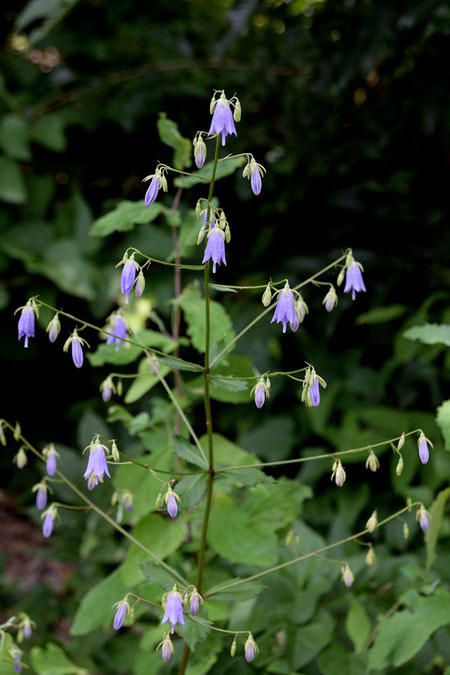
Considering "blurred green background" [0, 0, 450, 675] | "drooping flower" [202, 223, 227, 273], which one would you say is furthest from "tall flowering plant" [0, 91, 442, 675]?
"blurred green background" [0, 0, 450, 675]

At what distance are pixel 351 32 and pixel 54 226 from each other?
58.2 inches

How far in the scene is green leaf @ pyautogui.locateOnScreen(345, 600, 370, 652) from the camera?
4.55 feet

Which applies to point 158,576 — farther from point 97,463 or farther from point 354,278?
point 354,278

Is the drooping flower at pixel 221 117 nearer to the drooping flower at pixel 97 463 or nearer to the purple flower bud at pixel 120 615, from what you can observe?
the drooping flower at pixel 97 463

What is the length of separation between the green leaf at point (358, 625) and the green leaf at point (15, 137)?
2244 mm

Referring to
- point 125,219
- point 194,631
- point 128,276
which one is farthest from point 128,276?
point 194,631

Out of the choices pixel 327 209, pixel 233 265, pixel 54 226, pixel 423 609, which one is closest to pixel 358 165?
pixel 327 209

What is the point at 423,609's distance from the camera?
4.18 ft

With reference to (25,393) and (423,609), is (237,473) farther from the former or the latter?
(25,393)

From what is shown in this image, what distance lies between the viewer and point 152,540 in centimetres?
136

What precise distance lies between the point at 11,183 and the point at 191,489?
7.17 feet

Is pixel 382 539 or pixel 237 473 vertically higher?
pixel 237 473

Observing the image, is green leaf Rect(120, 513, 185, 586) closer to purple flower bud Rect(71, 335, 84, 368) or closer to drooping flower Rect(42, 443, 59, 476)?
drooping flower Rect(42, 443, 59, 476)

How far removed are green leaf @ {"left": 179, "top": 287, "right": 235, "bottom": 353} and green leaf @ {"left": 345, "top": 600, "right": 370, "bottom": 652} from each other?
63 centimetres
